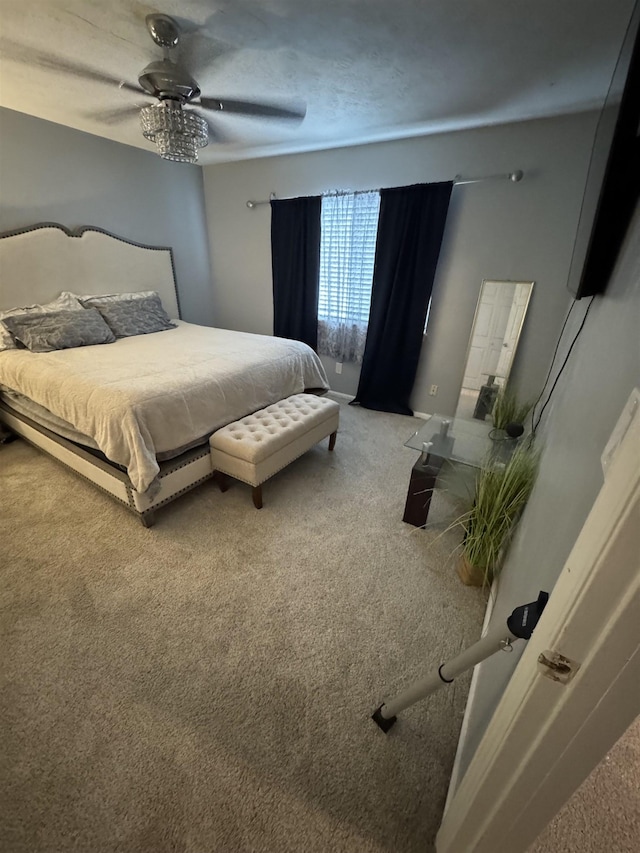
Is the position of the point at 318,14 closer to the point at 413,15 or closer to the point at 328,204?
the point at 413,15

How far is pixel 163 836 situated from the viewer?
3.04ft

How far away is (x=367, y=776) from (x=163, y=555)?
1263 millimetres

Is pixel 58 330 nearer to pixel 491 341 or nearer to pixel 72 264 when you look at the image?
pixel 72 264

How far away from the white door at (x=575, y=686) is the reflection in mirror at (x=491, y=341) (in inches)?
104

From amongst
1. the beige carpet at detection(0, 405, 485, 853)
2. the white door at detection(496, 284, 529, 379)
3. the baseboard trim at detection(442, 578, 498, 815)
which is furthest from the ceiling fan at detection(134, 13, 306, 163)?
the baseboard trim at detection(442, 578, 498, 815)

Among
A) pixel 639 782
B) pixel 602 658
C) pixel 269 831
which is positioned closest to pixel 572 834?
pixel 639 782

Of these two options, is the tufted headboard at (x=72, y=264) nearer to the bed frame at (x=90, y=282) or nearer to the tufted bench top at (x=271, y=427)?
the bed frame at (x=90, y=282)

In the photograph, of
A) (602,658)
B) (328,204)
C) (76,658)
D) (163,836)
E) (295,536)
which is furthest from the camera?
(328,204)

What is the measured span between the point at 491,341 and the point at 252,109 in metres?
2.29

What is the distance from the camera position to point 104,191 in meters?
3.13

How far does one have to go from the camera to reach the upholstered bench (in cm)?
199

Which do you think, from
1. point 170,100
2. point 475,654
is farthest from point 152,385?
point 475,654

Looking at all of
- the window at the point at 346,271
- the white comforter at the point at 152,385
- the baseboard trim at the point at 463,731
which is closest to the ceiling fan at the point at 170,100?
the window at the point at 346,271

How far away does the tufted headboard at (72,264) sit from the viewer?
8.89ft
